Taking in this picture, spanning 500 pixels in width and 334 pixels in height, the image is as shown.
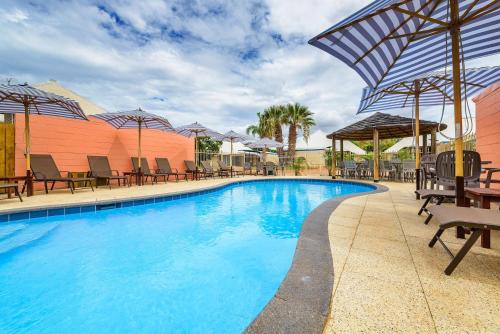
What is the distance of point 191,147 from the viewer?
13.1 metres

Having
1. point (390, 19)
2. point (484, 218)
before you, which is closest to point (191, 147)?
point (390, 19)

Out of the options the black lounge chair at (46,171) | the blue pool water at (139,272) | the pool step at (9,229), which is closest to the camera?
the blue pool water at (139,272)

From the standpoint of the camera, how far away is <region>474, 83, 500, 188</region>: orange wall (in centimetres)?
494

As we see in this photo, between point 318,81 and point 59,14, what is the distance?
1377cm

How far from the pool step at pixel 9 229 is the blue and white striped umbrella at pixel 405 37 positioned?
5371 mm

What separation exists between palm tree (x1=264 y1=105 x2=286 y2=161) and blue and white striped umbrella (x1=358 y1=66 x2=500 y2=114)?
1412cm

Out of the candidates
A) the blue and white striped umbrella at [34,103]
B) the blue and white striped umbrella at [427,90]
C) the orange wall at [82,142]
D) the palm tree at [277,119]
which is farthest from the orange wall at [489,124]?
the palm tree at [277,119]

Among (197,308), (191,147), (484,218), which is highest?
(191,147)

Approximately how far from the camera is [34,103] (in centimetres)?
562

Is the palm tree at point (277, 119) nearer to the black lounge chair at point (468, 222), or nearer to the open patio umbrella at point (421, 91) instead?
the open patio umbrella at point (421, 91)

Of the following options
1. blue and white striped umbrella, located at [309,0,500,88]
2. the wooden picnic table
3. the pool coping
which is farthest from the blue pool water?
blue and white striped umbrella, located at [309,0,500,88]

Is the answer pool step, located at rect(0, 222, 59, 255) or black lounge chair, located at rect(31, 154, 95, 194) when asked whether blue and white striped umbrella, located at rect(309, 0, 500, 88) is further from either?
black lounge chair, located at rect(31, 154, 95, 194)

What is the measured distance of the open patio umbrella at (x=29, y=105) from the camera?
5.03m

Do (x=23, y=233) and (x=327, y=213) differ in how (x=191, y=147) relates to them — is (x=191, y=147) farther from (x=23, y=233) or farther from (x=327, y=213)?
(x=327, y=213)
